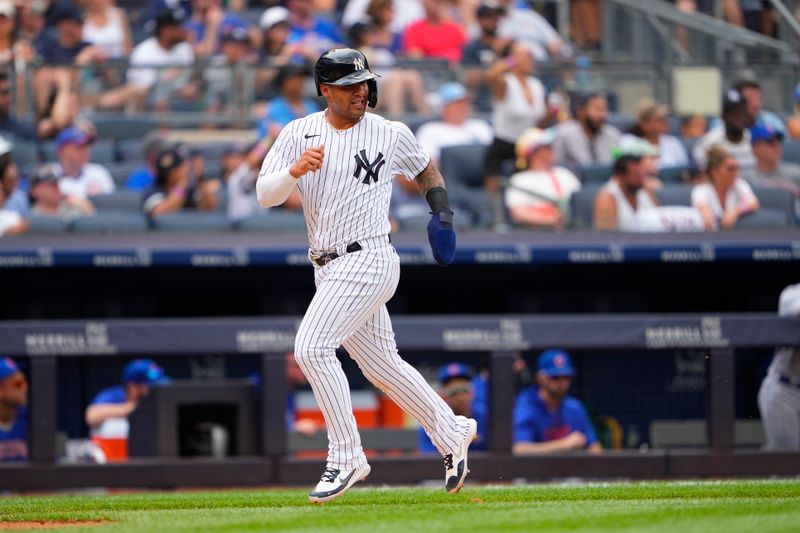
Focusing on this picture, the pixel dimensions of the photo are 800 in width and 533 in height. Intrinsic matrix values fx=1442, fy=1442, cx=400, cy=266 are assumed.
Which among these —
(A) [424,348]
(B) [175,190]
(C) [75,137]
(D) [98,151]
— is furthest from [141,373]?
(D) [98,151]

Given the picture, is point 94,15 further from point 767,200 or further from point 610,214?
point 767,200

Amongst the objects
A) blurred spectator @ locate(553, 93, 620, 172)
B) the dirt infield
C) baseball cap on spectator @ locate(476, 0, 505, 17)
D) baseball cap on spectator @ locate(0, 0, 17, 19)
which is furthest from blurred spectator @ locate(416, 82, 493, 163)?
the dirt infield

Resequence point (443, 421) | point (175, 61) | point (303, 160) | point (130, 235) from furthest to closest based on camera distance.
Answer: point (175, 61)
point (130, 235)
point (443, 421)
point (303, 160)

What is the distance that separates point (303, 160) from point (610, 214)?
4.53 metres

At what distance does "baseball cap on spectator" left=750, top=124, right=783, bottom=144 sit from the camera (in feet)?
33.7

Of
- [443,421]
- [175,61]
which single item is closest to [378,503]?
[443,421]

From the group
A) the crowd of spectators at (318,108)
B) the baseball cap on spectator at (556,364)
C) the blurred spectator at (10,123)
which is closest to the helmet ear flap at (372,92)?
the baseball cap on spectator at (556,364)

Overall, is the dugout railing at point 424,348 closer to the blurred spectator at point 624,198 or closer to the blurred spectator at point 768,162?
the blurred spectator at point 624,198

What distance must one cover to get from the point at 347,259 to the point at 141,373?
3.35 m

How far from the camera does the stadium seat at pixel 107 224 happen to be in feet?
30.6

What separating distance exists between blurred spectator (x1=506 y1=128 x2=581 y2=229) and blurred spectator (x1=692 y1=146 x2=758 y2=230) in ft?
2.80

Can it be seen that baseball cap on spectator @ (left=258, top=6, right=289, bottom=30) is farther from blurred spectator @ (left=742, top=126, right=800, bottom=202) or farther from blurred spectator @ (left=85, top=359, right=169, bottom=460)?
blurred spectator @ (left=742, top=126, right=800, bottom=202)

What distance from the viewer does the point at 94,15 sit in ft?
38.5

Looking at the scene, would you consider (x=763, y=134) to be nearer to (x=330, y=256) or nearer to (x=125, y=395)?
(x=125, y=395)
